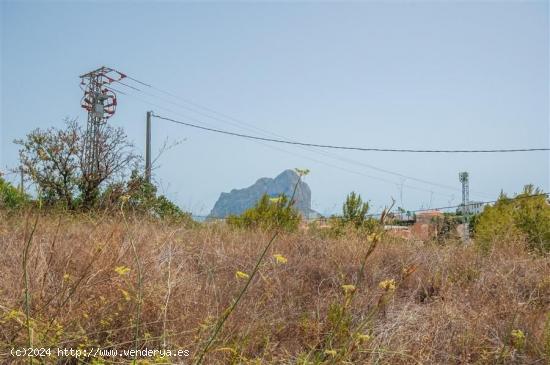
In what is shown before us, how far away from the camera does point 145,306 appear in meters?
2.25

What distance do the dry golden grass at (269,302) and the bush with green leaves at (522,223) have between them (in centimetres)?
116

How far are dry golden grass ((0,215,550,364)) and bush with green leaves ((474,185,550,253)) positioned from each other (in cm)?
116

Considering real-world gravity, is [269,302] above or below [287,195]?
below

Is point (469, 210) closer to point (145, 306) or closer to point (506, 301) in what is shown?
point (506, 301)

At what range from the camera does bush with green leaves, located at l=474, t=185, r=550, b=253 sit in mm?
5344

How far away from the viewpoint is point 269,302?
9.16 feet

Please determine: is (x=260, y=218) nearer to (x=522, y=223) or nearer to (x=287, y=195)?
(x=522, y=223)

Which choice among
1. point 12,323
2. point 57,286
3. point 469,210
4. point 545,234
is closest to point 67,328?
point 12,323

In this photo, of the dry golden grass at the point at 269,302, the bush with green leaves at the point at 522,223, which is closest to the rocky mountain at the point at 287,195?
the dry golden grass at the point at 269,302

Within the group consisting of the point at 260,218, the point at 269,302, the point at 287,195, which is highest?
the point at 287,195

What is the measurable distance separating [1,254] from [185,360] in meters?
1.82

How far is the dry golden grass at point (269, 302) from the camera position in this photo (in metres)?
1.93

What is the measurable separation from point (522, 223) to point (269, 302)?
5833 mm

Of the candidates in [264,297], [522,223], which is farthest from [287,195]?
[522,223]
